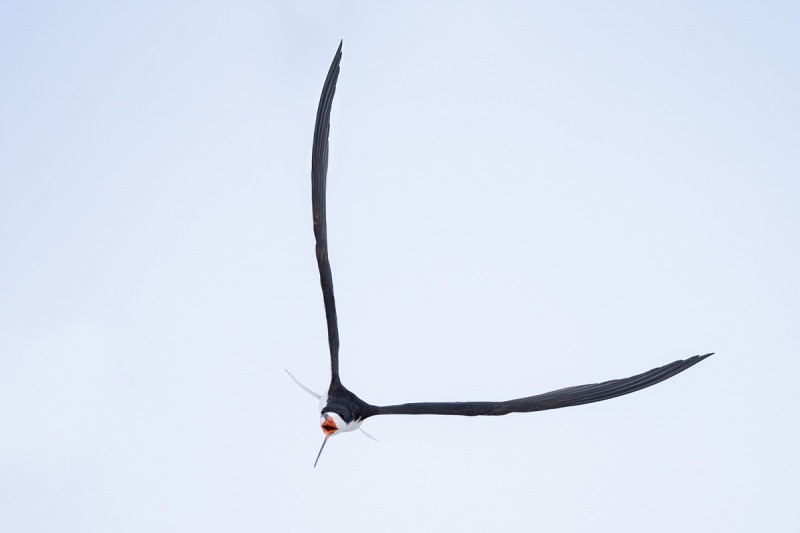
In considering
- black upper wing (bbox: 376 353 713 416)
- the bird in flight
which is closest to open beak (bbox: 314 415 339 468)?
the bird in flight

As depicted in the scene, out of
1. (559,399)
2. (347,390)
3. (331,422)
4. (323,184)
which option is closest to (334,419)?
(331,422)

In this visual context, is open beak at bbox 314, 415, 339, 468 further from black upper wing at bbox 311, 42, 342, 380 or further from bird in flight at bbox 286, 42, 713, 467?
black upper wing at bbox 311, 42, 342, 380

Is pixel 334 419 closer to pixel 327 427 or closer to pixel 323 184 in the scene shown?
pixel 327 427

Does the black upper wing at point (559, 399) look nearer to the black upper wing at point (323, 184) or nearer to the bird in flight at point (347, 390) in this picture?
the bird in flight at point (347, 390)

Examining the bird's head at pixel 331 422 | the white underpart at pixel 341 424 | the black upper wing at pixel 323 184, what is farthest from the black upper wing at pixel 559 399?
the black upper wing at pixel 323 184

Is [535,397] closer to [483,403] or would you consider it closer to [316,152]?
[483,403]

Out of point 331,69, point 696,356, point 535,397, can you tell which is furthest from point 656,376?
point 331,69

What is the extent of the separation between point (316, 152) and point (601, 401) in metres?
7.36

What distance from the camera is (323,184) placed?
19.6m

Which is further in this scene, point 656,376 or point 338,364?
point 338,364

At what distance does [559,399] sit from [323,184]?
6270 mm

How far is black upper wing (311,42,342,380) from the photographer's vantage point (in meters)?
19.3

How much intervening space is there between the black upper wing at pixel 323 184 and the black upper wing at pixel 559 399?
2.20 m

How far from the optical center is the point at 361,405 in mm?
18484
